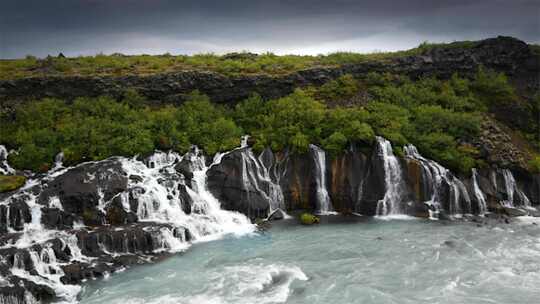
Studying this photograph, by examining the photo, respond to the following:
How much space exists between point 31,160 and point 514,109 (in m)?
36.5

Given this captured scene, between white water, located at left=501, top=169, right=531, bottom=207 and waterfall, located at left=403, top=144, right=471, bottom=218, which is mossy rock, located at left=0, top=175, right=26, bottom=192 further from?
white water, located at left=501, top=169, right=531, bottom=207

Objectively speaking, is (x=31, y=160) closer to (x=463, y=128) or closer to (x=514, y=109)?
(x=463, y=128)

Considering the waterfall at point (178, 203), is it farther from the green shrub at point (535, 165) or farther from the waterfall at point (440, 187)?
the green shrub at point (535, 165)

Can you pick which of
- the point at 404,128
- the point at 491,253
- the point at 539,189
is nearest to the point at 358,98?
the point at 404,128

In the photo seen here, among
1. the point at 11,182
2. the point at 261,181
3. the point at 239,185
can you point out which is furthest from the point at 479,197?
the point at 11,182

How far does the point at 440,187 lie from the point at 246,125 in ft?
48.0

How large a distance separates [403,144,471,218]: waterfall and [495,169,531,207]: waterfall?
3.22 m

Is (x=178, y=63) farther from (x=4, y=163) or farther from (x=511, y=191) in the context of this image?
(x=511, y=191)

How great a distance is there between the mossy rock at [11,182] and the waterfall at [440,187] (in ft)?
80.2

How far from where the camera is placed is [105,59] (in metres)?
44.1

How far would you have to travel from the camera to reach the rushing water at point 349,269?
59.8 feet

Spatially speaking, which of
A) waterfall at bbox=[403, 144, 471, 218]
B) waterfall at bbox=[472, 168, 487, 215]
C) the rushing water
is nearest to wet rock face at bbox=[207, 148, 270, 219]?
the rushing water

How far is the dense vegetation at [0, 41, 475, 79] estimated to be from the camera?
129 ft

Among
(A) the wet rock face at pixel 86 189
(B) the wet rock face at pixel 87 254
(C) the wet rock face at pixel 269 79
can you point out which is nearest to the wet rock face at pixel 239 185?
(B) the wet rock face at pixel 87 254
